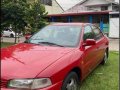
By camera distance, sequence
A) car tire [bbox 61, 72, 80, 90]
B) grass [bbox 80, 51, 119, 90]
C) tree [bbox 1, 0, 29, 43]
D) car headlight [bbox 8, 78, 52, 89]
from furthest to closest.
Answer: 1. tree [bbox 1, 0, 29, 43]
2. grass [bbox 80, 51, 119, 90]
3. car tire [bbox 61, 72, 80, 90]
4. car headlight [bbox 8, 78, 52, 89]

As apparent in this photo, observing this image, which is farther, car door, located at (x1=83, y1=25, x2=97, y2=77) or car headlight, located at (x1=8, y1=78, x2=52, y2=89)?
car door, located at (x1=83, y1=25, x2=97, y2=77)

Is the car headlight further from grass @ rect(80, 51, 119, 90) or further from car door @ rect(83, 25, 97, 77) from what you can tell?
grass @ rect(80, 51, 119, 90)

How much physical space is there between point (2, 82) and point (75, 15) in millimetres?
30046

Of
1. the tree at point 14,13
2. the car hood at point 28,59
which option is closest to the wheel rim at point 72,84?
the car hood at point 28,59

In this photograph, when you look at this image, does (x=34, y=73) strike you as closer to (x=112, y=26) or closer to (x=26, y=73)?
(x=26, y=73)

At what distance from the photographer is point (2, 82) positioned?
12.3 ft

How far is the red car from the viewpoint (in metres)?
3.78

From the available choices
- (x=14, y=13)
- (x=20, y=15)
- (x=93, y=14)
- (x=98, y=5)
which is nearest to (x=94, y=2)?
(x=98, y=5)

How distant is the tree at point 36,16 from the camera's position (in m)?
17.9

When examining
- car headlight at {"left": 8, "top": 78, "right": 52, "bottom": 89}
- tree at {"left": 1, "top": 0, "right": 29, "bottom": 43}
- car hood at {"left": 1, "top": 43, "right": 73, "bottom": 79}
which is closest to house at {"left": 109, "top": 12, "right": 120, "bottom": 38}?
tree at {"left": 1, "top": 0, "right": 29, "bottom": 43}

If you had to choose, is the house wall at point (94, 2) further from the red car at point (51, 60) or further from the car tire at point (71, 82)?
the car tire at point (71, 82)

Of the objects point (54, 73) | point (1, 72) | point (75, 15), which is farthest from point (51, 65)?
point (75, 15)

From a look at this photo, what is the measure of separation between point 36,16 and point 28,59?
14.1 metres

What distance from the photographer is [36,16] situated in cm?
1814
